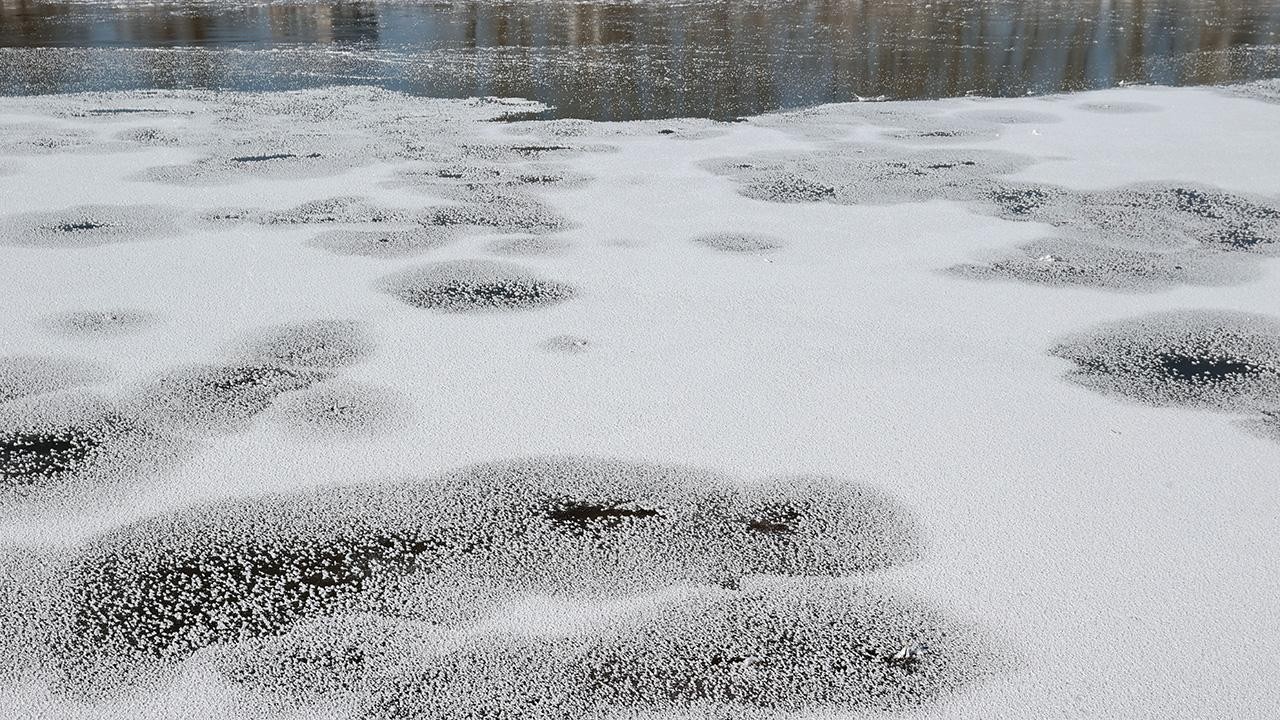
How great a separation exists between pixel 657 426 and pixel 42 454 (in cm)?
157

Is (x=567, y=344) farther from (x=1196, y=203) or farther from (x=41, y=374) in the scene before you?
(x=1196, y=203)

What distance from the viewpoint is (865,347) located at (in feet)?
11.4

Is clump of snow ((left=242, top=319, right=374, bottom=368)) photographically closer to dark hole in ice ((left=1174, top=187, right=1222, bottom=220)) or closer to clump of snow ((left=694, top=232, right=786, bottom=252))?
clump of snow ((left=694, top=232, right=786, bottom=252))

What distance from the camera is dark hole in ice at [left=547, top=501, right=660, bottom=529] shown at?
8.23ft

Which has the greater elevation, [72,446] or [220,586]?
[72,446]

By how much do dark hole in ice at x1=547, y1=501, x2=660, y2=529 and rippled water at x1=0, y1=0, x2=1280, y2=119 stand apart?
16.2ft

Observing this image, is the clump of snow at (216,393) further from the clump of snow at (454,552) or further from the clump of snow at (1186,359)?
the clump of snow at (1186,359)

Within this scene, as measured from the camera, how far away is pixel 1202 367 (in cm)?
330

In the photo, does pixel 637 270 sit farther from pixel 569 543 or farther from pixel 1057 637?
pixel 1057 637

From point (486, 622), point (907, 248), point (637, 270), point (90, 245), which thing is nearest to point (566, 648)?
point (486, 622)

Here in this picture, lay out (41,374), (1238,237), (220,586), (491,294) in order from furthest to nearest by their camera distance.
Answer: (1238,237), (491,294), (41,374), (220,586)

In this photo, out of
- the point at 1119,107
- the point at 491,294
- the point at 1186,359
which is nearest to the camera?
the point at 1186,359

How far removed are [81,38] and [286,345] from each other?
962 cm

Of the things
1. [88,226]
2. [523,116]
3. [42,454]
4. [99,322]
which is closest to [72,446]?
[42,454]
